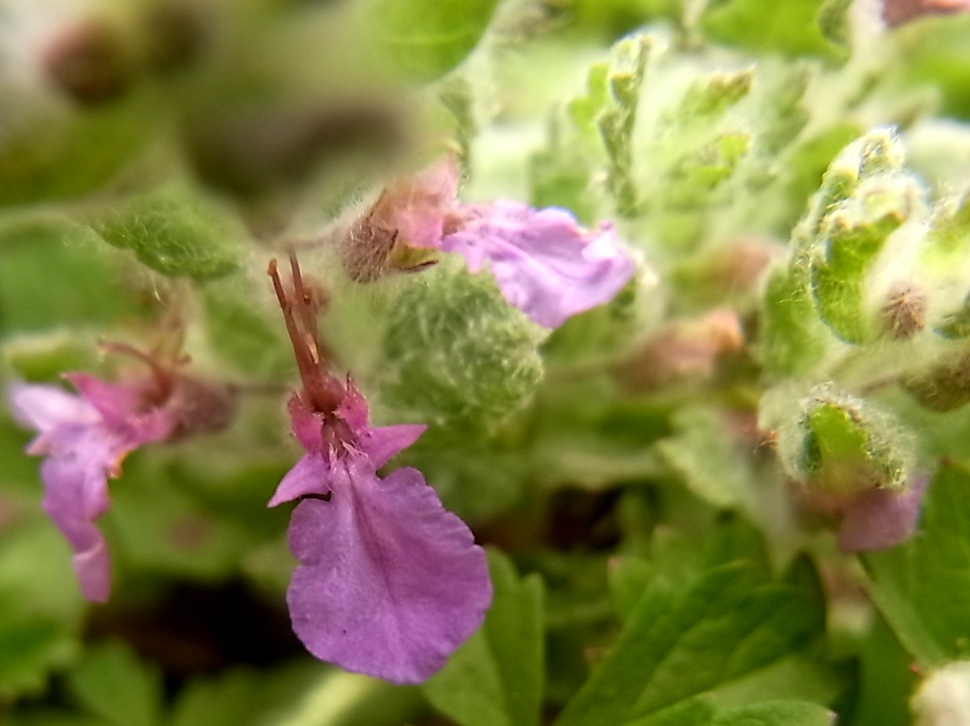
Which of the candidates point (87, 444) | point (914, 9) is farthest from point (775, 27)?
point (87, 444)

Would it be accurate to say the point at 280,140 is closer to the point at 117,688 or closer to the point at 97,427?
the point at 97,427

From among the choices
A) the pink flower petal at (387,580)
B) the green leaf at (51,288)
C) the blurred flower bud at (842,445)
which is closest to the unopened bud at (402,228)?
the pink flower petal at (387,580)

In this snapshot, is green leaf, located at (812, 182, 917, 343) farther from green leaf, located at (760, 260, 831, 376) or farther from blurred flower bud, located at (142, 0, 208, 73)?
blurred flower bud, located at (142, 0, 208, 73)

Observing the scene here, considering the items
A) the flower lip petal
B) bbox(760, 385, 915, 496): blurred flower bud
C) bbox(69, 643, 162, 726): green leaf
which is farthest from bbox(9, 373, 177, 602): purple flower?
bbox(760, 385, 915, 496): blurred flower bud

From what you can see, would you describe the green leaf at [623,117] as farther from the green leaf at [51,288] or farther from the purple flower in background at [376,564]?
the green leaf at [51,288]

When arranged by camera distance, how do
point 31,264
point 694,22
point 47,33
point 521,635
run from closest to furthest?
point 47,33 < point 521,635 < point 694,22 < point 31,264

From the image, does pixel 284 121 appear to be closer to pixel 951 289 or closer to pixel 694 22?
pixel 951 289

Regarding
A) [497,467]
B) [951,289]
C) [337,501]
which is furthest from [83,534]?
[951,289]
